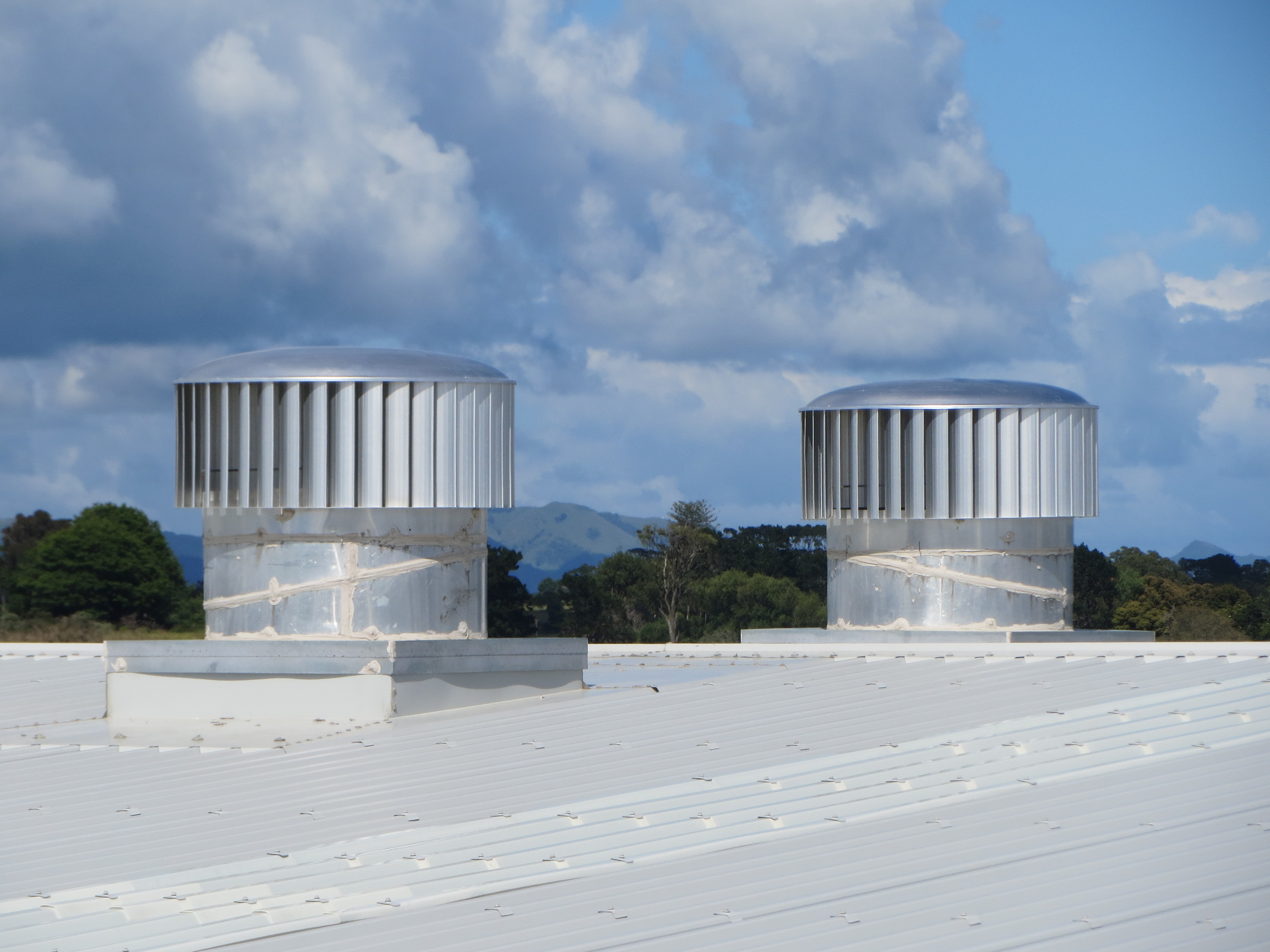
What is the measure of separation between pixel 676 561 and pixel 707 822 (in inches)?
2449

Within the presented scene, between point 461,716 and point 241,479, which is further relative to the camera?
point 241,479


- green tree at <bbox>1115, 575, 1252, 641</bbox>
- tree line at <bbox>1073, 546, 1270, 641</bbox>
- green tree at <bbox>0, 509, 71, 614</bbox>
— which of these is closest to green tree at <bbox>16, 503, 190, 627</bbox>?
green tree at <bbox>0, 509, 71, 614</bbox>

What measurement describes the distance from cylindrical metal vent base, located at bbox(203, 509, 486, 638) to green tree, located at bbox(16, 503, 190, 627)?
162 ft

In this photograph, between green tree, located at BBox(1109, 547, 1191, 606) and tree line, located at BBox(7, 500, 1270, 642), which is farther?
green tree, located at BBox(1109, 547, 1191, 606)

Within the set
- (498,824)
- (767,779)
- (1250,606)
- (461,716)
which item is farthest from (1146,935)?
(1250,606)

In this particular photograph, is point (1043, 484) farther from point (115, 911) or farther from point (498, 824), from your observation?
point (115, 911)

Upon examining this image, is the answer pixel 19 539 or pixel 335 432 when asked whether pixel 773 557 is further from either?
pixel 335 432

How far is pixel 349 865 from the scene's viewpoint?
7.32m

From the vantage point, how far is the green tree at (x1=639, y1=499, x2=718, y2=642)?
67.3 metres

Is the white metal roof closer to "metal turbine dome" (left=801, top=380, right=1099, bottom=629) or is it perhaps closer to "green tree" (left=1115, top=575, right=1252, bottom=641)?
"metal turbine dome" (left=801, top=380, right=1099, bottom=629)

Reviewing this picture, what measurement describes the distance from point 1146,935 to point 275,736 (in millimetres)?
6478

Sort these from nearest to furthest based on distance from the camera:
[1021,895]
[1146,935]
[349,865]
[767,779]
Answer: [1146,935], [1021,895], [349,865], [767,779]

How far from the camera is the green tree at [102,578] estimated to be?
58344 mm

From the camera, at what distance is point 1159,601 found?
5653 cm
